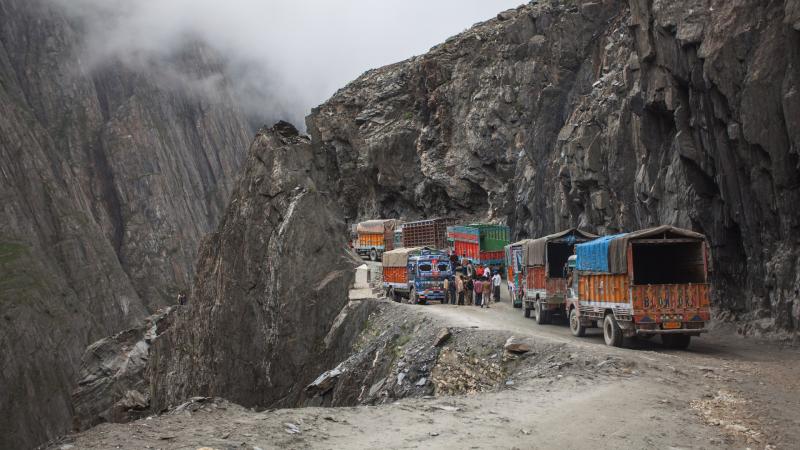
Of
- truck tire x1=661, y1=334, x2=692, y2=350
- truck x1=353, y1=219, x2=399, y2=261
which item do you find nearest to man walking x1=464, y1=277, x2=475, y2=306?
truck tire x1=661, y1=334, x2=692, y2=350

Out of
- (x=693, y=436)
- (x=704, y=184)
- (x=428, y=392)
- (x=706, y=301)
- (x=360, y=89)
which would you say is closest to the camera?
(x=693, y=436)

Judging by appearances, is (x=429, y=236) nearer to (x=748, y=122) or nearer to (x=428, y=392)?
(x=748, y=122)

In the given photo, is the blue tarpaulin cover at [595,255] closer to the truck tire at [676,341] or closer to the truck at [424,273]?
the truck tire at [676,341]

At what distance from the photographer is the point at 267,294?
43344 millimetres

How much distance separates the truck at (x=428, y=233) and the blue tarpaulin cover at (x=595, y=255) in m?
33.9

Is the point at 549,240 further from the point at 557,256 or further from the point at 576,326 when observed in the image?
the point at 576,326

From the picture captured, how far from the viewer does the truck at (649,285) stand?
20.2m

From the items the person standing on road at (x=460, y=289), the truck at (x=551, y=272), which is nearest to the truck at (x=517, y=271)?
the truck at (x=551, y=272)

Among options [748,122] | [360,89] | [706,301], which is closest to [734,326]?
[706,301]

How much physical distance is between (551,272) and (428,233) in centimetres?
3014

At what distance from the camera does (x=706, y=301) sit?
66.7ft

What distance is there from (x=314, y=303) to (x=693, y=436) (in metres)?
30.3

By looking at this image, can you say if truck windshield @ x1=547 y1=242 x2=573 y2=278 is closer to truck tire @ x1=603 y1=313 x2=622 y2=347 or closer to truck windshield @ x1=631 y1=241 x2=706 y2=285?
truck windshield @ x1=631 y1=241 x2=706 y2=285

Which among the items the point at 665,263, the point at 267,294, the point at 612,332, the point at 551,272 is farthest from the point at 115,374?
the point at 665,263
